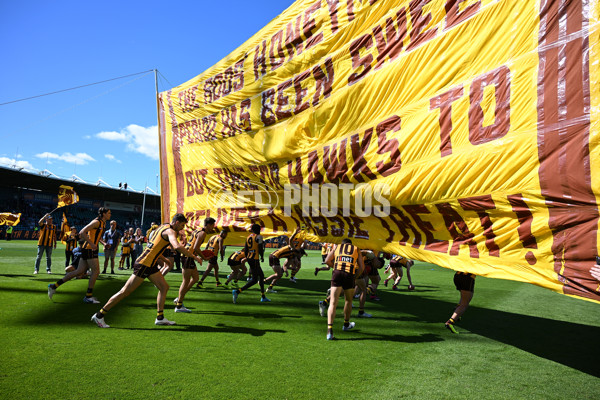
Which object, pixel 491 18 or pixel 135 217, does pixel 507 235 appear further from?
pixel 135 217

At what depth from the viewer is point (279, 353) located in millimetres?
5434

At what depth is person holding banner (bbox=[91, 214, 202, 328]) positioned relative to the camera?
6.33 meters

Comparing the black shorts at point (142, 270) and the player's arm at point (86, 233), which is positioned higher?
the player's arm at point (86, 233)

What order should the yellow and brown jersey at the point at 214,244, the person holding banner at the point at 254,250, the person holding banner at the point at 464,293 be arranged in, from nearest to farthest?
the person holding banner at the point at 464,293 → the person holding banner at the point at 254,250 → the yellow and brown jersey at the point at 214,244

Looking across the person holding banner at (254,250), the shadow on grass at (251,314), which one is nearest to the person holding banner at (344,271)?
the shadow on grass at (251,314)

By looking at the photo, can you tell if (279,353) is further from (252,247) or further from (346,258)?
(252,247)

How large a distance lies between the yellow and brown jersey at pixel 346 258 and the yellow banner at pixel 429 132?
22.6 inches

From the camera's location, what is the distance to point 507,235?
480 cm

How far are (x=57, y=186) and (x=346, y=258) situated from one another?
5281 cm

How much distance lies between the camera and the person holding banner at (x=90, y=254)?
324 inches

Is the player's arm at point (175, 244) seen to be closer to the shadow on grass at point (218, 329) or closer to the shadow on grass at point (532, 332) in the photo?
the shadow on grass at point (218, 329)

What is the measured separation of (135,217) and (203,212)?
54.6 meters

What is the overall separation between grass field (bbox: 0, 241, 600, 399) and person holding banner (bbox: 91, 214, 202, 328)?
27 centimetres

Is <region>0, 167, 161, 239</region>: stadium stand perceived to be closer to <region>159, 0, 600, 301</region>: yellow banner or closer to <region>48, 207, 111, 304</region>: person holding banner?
<region>48, 207, 111, 304</region>: person holding banner
